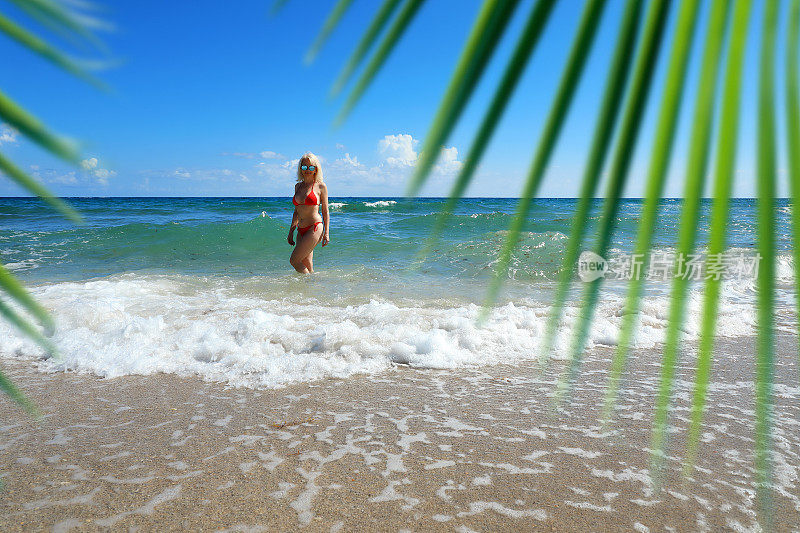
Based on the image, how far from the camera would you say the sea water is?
158 inches

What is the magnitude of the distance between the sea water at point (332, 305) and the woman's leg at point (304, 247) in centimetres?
31

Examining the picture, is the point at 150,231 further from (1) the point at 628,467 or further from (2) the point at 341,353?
(1) the point at 628,467

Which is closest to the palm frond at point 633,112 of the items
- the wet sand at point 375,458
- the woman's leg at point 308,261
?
the wet sand at point 375,458

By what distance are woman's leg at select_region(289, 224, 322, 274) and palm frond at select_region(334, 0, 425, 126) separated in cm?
829

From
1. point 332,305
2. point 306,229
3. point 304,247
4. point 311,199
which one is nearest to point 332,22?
point 332,305

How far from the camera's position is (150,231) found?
17781mm

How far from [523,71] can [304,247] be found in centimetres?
867

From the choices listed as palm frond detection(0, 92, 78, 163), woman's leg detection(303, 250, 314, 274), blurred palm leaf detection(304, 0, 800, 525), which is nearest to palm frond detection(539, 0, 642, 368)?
blurred palm leaf detection(304, 0, 800, 525)

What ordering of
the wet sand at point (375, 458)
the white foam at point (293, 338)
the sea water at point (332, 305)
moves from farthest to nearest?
the white foam at point (293, 338)
the sea water at point (332, 305)
the wet sand at point (375, 458)

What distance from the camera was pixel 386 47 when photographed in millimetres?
324

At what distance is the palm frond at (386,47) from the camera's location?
317 mm

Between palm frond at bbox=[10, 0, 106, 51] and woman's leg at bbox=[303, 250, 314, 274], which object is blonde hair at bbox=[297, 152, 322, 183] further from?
palm frond at bbox=[10, 0, 106, 51]

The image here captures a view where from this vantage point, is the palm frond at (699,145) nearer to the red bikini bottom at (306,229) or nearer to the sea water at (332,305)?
the sea water at (332,305)

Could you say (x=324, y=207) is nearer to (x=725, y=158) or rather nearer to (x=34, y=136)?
(x=34, y=136)
